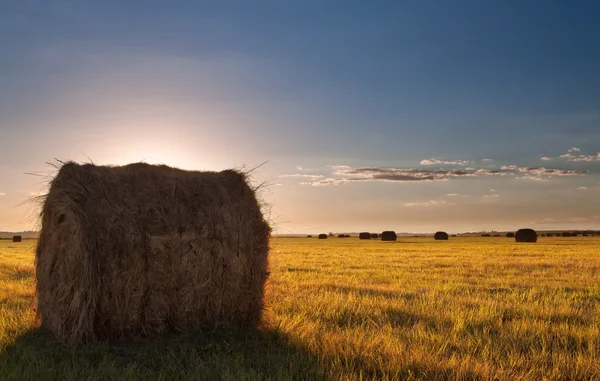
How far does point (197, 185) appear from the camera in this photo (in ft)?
29.9

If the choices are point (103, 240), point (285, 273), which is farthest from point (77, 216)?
point (285, 273)

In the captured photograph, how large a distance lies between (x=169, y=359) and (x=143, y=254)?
199 cm

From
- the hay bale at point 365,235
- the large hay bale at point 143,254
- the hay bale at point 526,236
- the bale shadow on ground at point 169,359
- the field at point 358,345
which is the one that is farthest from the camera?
the hay bale at point 365,235

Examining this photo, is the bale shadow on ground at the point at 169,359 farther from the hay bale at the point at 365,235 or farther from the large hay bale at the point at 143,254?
the hay bale at the point at 365,235

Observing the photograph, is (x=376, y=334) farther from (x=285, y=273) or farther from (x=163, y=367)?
(x=285, y=273)

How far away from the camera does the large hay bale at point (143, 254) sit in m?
7.95

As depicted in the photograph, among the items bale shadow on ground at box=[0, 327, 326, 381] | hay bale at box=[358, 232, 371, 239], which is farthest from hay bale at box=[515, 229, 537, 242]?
bale shadow on ground at box=[0, 327, 326, 381]

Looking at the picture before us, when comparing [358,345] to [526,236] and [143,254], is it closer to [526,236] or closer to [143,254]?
[143,254]

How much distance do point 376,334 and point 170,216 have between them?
376 cm

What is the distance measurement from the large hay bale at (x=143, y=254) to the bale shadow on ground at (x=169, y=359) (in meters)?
0.40

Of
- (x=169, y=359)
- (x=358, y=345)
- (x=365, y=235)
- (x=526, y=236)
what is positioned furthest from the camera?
(x=365, y=235)

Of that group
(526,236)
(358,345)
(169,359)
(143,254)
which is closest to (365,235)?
(526,236)

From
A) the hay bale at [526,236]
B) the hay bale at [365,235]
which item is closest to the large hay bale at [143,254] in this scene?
the hay bale at [526,236]

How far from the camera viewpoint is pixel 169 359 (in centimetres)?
672
